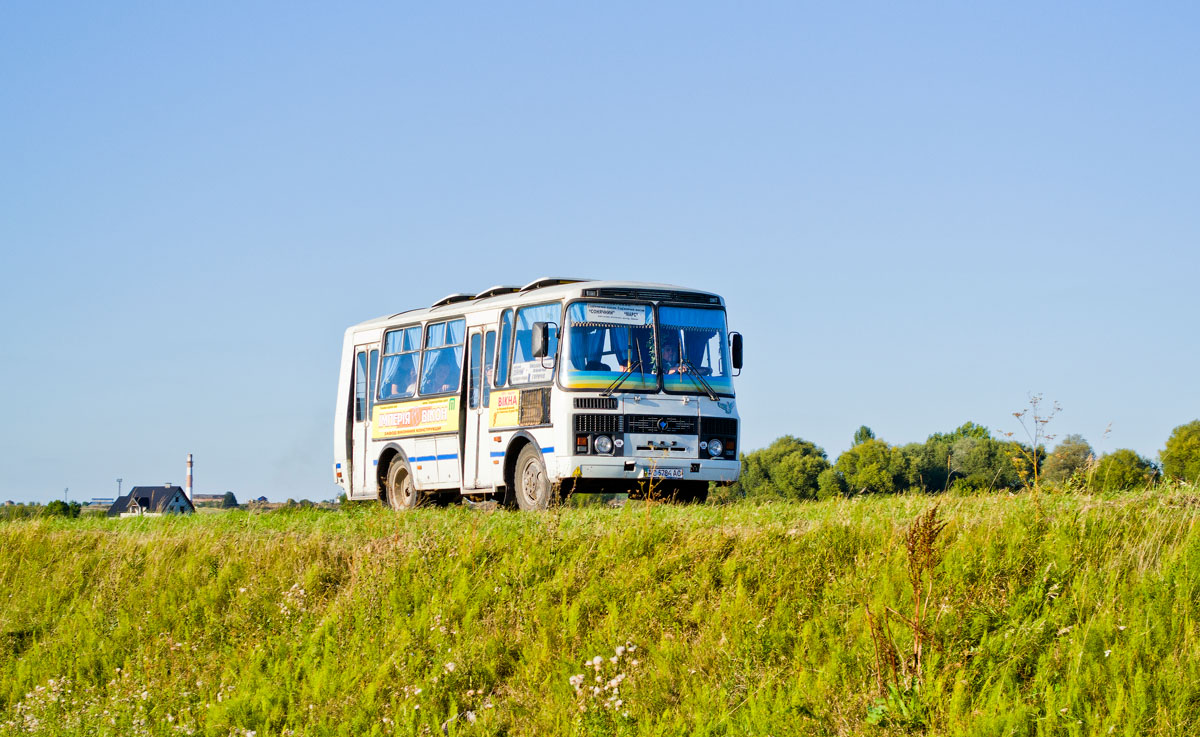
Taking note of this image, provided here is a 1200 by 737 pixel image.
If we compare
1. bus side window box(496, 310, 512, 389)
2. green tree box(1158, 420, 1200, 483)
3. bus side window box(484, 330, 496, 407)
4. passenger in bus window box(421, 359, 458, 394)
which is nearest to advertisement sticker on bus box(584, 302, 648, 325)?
bus side window box(496, 310, 512, 389)

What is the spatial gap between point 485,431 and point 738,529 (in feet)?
26.0

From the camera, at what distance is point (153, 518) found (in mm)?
17781

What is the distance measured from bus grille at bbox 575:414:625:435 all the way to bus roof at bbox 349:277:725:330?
5.64 feet

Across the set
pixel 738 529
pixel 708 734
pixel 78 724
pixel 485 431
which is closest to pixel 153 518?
pixel 485 431

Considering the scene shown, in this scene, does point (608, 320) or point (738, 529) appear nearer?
point (738, 529)

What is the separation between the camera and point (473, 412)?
19.9 m

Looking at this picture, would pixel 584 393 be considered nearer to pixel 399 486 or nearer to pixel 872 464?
pixel 399 486

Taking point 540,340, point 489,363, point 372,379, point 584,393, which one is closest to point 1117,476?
point 584,393

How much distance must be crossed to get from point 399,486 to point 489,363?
13.3ft

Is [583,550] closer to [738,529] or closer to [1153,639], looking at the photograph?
[738,529]

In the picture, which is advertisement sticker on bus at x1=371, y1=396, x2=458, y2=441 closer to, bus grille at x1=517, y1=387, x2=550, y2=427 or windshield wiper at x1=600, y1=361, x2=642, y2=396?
bus grille at x1=517, y1=387, x2=550, y2=427

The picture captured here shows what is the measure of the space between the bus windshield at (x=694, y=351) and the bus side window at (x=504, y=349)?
2.43 m

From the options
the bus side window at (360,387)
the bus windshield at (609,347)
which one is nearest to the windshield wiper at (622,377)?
the bus windshield at (609,347)

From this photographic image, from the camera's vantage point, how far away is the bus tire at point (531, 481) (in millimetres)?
17938
